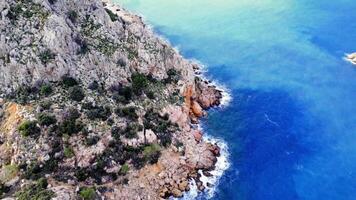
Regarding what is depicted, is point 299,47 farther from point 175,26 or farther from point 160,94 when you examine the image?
point 160,94

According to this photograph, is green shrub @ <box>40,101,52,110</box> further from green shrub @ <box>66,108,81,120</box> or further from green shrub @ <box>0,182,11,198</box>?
green shrub @ <box>0,182,11,198</box>

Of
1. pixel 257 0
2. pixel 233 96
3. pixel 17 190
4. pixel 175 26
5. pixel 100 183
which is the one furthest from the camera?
pixel 257 0

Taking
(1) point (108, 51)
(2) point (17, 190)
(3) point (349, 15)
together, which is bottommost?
(2) point (17, 190)

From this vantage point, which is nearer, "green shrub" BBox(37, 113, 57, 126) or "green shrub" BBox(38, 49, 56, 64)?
"green shrub" BBox(37, 113, 57, 126)

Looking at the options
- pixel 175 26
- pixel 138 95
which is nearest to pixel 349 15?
pixel 175 26

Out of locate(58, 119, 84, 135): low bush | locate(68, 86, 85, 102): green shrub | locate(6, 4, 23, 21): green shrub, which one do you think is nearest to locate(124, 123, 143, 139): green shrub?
locate(58, 119, 84, 135): low bush

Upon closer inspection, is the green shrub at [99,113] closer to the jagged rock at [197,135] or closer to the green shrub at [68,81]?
the green shrub at [68,81]
